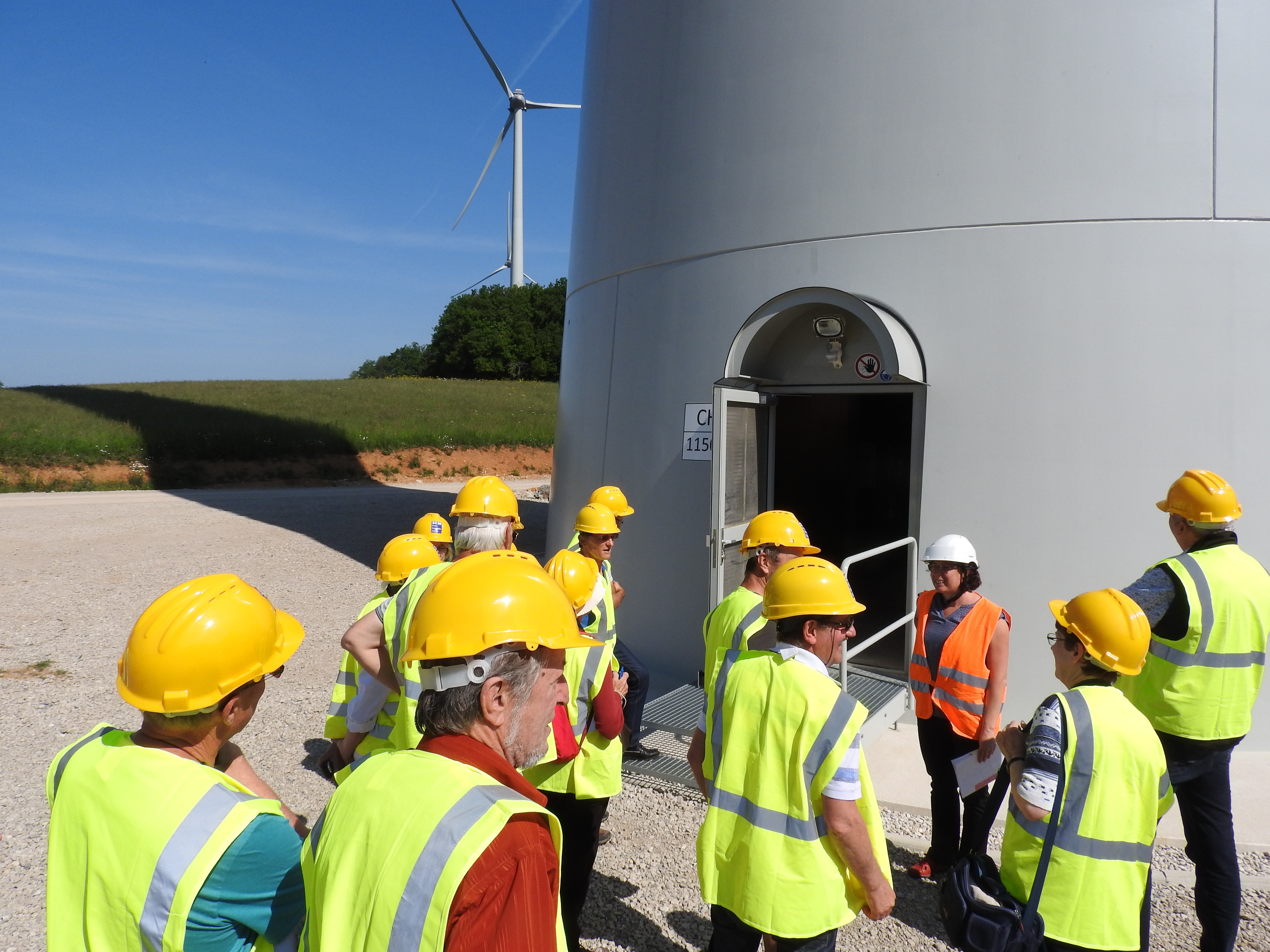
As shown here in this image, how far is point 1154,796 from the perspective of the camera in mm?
2475

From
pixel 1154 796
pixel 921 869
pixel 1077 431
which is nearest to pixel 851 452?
pixel 1077 431

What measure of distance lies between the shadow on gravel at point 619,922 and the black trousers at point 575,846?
0.39 meters

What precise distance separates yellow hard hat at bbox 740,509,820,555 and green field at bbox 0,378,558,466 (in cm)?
2615

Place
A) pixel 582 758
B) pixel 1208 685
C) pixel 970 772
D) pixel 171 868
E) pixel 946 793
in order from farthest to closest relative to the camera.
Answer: pixel 946 793 → pixel 970 772 → pixel 1208 685 → pixel 582 758 → pixel 171 868

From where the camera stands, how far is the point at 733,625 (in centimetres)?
328

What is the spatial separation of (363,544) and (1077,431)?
11.7 m

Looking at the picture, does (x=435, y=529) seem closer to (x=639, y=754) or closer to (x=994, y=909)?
(x=639, y=754)

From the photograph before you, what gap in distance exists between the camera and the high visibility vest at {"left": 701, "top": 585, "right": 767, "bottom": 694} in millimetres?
3215

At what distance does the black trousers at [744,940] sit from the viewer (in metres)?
2.46

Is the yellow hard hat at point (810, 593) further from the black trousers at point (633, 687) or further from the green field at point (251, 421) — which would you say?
the green field at point (251, 421)

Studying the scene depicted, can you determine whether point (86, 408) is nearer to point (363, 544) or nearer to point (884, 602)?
point (363, 544)

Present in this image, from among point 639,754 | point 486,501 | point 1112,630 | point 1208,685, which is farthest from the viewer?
point 639,754

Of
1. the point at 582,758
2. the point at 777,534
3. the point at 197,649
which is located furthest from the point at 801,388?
the point at 197,649

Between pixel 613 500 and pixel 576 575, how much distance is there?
2698mm
